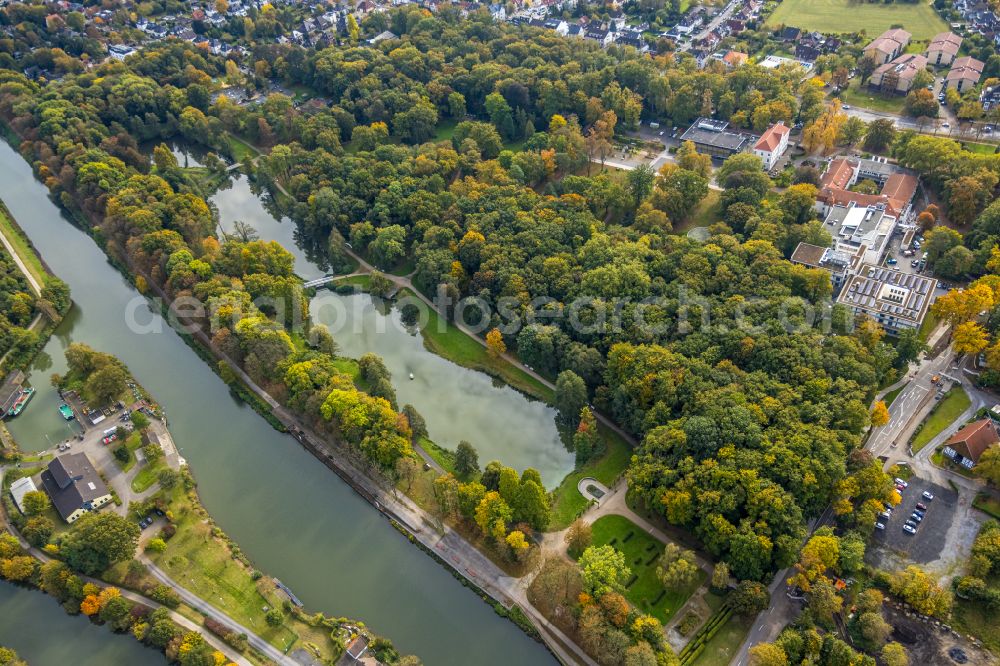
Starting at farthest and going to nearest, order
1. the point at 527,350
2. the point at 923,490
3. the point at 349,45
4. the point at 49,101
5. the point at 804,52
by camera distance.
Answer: the point at 349,45 → the point at 804,52 → the point at 49,101 → the point at 527,350 → the point at 923,490

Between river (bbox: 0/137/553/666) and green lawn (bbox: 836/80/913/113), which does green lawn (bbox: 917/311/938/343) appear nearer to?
green lawn (bbox: 836/80/913/113)

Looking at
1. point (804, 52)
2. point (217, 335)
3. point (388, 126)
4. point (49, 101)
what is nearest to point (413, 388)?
point (217, 335)

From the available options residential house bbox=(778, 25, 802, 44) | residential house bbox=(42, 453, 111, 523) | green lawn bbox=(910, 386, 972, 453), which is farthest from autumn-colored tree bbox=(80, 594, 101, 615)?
residential house bbox=(778, 25, 802, 44)

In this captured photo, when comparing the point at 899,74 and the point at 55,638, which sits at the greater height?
the point at 899,74

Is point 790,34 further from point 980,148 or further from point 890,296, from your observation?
point 890,296

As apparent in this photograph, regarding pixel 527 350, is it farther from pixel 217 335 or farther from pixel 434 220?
pixel 217 335

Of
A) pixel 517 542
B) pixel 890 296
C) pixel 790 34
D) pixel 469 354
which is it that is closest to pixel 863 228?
pixel 890 296
